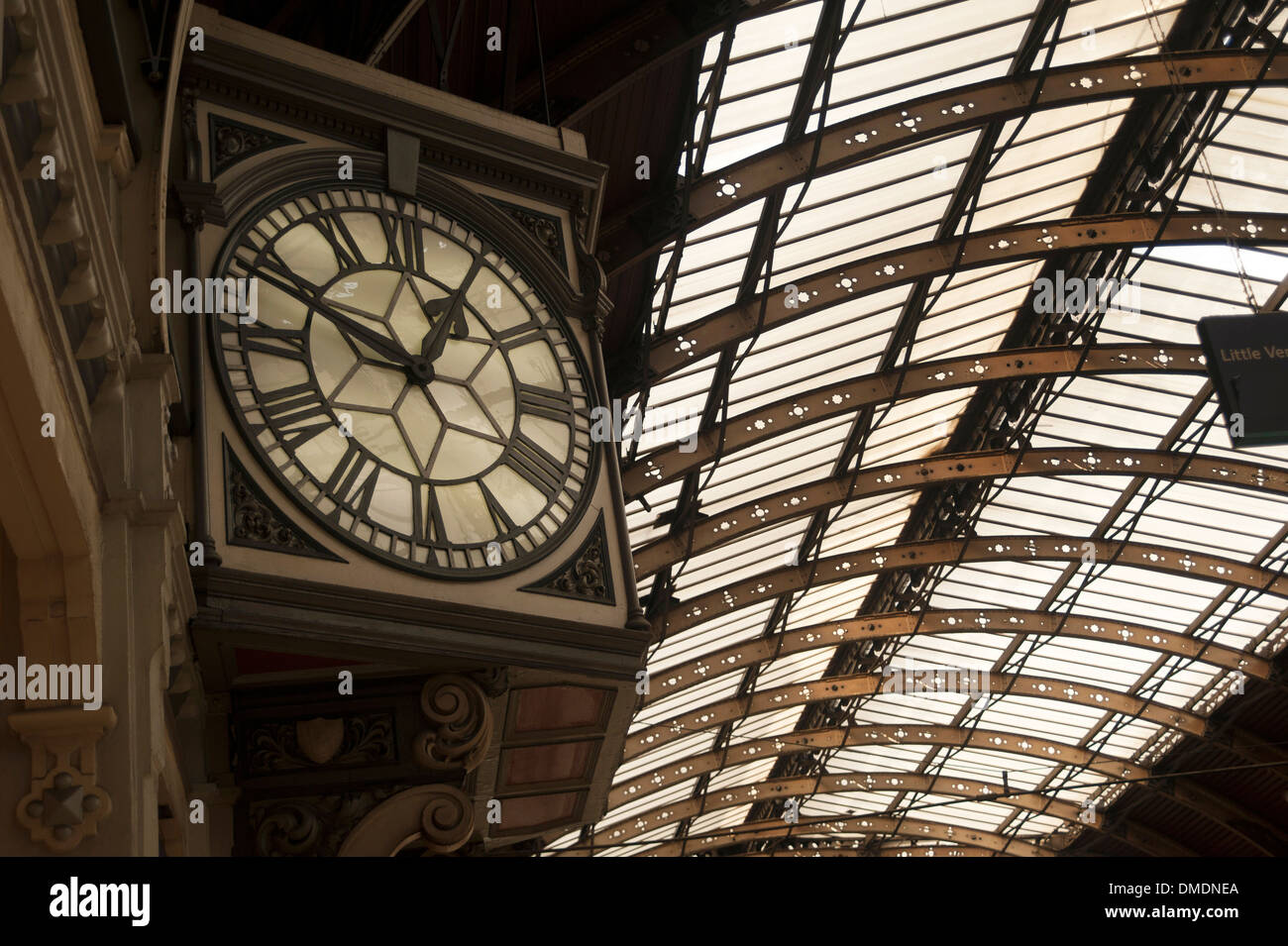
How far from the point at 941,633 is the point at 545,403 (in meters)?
22.9

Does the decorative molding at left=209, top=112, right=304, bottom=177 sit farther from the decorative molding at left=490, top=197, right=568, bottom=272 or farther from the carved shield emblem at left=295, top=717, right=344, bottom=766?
the carved shield emblem at left=295, top=717, right=344, bottom=766

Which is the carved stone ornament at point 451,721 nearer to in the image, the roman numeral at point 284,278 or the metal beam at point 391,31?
the roman numeral at point 284,278

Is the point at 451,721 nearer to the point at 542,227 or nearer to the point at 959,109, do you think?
the point at 542,227

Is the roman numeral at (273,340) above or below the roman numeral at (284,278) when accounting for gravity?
below

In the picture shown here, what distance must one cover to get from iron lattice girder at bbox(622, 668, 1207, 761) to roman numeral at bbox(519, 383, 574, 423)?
21.4 metres

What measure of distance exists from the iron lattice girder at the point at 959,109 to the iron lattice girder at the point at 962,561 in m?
9.63

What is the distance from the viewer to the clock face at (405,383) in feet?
20.4

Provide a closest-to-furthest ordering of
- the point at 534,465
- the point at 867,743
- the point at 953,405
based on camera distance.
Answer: the point at 534,465, the point at 953,405, the point at 867,743

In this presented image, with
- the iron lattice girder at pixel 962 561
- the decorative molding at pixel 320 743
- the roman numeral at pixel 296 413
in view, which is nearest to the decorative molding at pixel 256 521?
the roman numeral at pixel 296 413

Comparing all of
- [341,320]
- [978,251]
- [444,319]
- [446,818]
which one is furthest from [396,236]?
[978,251]

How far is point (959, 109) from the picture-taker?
17.0m

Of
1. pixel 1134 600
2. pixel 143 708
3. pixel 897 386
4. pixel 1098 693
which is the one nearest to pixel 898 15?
pixel 897 386

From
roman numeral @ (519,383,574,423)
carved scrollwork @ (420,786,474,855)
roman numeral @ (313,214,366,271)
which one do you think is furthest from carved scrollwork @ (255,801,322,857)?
roman numeral @ (313,214,366,271)

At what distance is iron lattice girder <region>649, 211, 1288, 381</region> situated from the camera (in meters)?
18.7
